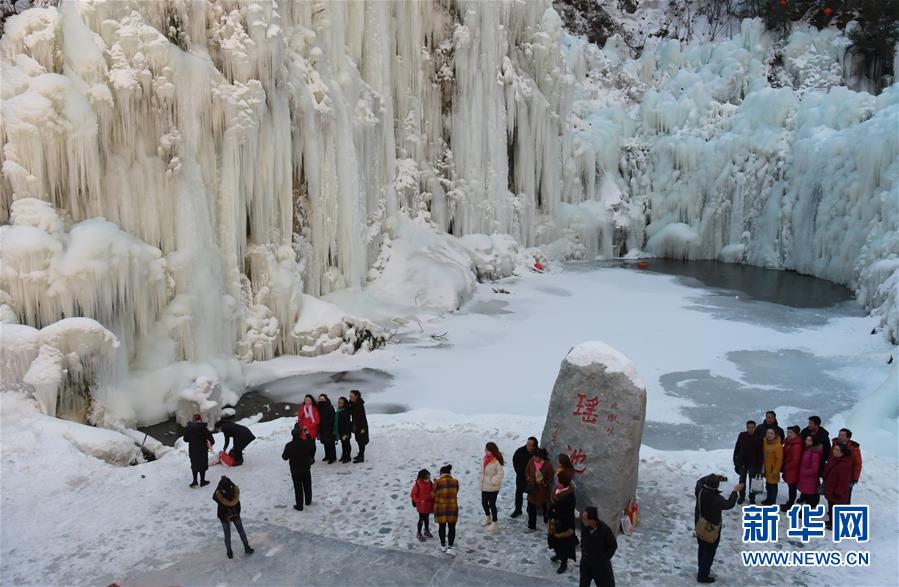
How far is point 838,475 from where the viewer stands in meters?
7.46

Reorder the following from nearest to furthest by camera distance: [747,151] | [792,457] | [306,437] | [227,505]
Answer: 1. [227,505]
2. [792,457]
3. [306,437]
4. [747,151]

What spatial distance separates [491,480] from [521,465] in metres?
0.42

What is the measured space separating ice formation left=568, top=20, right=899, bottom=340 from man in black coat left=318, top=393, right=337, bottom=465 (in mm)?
19593

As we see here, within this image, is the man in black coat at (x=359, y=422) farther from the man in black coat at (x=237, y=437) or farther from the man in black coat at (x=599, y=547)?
the man in black coat at (x=599, y=547)

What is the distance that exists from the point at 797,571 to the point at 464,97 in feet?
74.4

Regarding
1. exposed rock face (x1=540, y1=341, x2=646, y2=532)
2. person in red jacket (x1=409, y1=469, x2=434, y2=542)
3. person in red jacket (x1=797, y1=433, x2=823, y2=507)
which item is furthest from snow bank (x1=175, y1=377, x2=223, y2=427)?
person in red jacket (x1=797, y1=433, x2=823, y2=507)

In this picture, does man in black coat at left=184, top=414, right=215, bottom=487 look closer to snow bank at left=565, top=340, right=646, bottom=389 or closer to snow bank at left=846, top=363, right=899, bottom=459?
snow bank at left=565, top=340, right=646, bottom=389

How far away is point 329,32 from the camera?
19.0 metres

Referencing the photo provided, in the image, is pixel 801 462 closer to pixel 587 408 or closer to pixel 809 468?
pixel 809 468

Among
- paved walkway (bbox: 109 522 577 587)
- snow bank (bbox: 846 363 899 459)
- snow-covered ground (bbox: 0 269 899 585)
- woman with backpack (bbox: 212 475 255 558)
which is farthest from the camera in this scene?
snow bank (bbox: 846 363 899 459)

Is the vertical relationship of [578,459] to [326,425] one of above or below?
above

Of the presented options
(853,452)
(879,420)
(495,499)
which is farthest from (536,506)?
(879,420)

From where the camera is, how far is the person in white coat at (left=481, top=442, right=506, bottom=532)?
7340 mm

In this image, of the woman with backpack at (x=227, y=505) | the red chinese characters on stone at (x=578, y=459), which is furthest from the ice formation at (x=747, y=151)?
the woman with backpack at (x=227, y=505)
